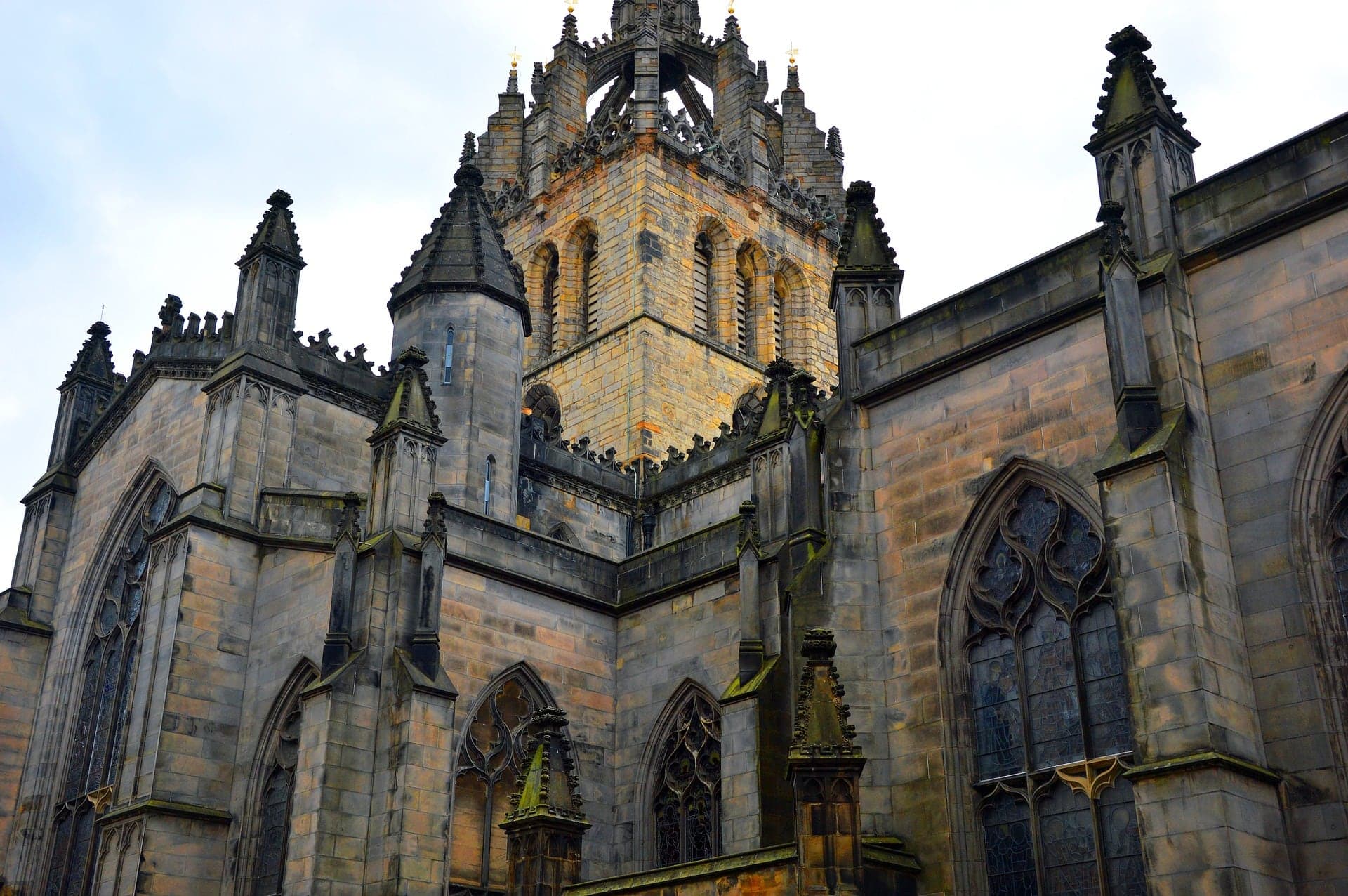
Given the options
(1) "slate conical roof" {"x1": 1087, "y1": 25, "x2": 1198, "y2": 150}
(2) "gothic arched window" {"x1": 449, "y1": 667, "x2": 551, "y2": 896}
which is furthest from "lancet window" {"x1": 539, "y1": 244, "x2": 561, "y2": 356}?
(1) "slate conical roof" {"x1": 1087, "y1": 25, "x2": 1198, "y2": 150}

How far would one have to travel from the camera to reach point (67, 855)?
23.7 metres

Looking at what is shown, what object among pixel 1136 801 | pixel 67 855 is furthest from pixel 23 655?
pixel 1136 801

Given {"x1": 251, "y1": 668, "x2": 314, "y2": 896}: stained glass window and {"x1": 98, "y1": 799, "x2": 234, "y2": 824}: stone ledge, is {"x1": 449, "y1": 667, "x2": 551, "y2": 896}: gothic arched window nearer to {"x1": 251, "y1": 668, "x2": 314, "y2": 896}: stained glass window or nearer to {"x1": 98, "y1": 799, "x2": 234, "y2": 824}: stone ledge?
{"x1": 251, "y1": 668, "x2": 314, "y2": 896}: stained glass window

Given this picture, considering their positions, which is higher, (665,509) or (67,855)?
(665,509)

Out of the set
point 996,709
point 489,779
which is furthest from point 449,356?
point 996,709

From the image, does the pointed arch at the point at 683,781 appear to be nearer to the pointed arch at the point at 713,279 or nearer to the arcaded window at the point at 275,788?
the arcaded window at the point at 275,788

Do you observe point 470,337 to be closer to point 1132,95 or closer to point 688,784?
point 688,784

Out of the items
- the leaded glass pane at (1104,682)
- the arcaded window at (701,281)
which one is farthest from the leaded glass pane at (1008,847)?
the arcaded window at (701,281)

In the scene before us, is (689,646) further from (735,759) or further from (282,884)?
(282,884)

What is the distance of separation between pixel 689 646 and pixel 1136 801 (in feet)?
29.6

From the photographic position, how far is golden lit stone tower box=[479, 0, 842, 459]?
3597 cm

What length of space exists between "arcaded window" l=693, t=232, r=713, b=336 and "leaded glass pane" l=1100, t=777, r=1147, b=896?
23.8m

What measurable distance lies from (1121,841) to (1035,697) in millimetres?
1748

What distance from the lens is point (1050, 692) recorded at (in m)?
15.1
